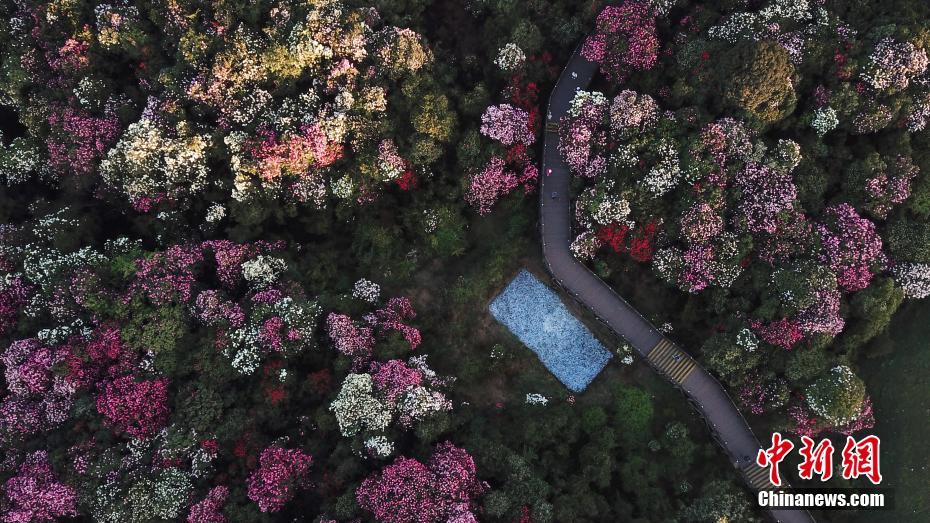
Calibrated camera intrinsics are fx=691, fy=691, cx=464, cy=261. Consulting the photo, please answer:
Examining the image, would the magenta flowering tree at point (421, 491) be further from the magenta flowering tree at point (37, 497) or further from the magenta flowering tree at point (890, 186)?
the magenta flowering tree at point (890, 186)

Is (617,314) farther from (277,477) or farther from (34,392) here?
(34,392)

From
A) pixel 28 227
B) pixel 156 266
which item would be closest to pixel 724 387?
pixel 156 266

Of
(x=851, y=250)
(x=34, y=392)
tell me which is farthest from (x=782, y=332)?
(x=34, y=392)

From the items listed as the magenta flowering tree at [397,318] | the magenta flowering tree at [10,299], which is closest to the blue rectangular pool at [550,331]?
the magenta flowering tree at [397,318]

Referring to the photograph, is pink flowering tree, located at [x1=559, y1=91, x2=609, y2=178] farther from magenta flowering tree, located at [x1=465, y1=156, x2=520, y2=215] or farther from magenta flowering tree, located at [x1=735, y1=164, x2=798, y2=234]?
magenta flowering tree, located at [x1=735, y1=164, x2=798, y2=234]

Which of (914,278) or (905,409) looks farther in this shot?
(905,409)

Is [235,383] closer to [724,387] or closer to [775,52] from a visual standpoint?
[724,387]

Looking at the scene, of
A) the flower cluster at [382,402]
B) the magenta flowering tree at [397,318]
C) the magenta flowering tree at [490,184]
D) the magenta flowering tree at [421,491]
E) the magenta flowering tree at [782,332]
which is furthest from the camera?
the magenta flowering tree at [490,184]

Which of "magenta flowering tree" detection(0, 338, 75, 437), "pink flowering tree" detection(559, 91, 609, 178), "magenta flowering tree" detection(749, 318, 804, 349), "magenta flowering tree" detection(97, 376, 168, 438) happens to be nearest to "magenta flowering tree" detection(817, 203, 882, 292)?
"magenta flowering tree" detection(749, 318, 804, 349)
